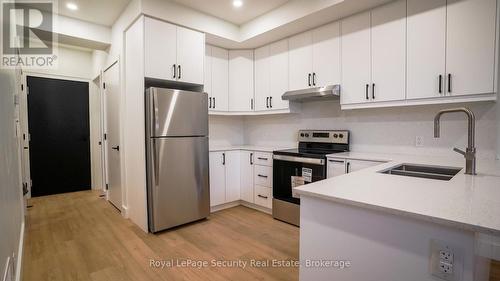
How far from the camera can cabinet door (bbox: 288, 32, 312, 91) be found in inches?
125

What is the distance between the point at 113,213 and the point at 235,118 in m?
2.32

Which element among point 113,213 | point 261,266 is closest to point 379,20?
point 261,266

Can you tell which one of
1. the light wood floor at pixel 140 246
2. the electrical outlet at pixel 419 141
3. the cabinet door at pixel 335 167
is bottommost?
the light wood floor at pixel 140 246

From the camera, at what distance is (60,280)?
6.35ft

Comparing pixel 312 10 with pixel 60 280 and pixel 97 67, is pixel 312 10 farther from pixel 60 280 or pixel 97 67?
pixel 97 67

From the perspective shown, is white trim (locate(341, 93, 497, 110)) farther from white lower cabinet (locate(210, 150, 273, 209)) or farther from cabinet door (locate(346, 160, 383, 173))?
white lower cabinet (locate(210, 150, 273, 209))

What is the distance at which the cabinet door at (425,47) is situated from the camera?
221 centimetres

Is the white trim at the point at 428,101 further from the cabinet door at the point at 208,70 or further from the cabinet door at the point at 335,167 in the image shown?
the cabinet door at the point at 208,70

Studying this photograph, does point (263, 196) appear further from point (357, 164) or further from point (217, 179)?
point (357, 164)

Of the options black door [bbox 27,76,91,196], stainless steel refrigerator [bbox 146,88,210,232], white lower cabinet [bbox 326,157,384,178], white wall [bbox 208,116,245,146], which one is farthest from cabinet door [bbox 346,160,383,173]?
black door [bbox 27,76,91,196]

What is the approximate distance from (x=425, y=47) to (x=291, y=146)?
77.6 inches

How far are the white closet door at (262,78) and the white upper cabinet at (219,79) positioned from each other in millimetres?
471

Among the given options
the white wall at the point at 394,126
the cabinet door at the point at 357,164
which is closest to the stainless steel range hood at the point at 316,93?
the white wall at the point at 394,126

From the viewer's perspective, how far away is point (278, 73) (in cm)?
353
